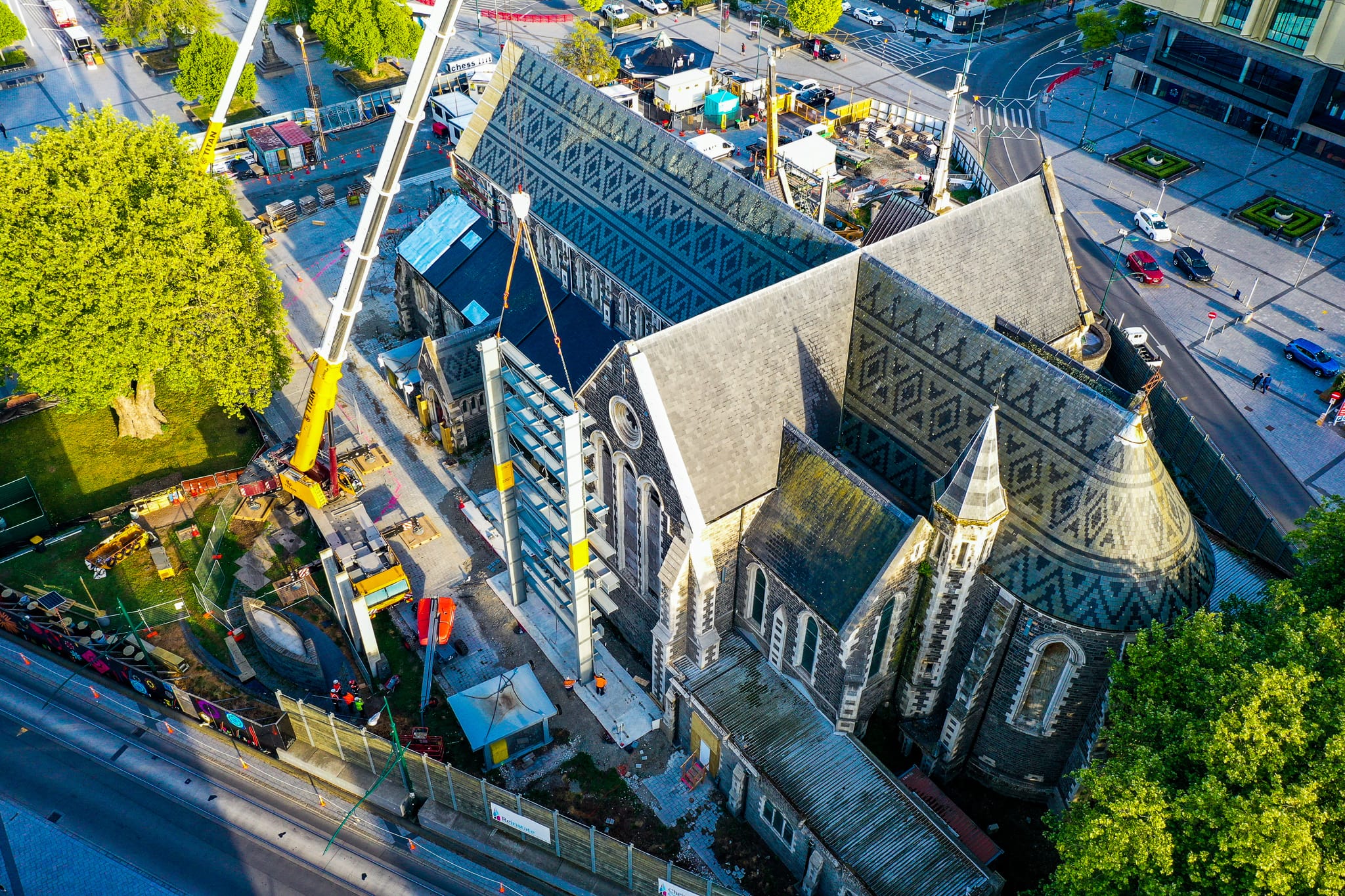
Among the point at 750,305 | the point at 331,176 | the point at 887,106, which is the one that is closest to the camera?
the point at 750,305

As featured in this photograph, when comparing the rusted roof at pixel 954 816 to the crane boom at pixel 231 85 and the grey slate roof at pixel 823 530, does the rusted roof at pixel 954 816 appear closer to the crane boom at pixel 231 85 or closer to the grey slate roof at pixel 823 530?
the grey slate roof at pixel 823 530

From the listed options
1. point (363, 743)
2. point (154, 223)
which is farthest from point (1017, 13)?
Answer: point (363, 743)

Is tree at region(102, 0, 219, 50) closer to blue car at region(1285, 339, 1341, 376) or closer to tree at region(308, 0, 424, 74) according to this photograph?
tree at region(308, 0, 424, 74)

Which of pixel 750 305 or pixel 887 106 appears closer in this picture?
pixel 750 305

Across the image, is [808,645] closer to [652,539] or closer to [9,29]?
[652,539]

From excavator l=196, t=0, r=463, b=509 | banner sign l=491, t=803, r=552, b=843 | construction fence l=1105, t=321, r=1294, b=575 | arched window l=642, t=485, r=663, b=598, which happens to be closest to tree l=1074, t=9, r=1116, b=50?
construction fence l=1105, t=321, r=1294, b=575

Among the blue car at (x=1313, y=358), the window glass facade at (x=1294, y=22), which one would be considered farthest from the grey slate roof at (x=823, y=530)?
the window glass facade at (x=1294, y=22)

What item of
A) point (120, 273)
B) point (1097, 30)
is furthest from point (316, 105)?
point (1097, 30)

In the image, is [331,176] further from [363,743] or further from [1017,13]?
[1017,13]
